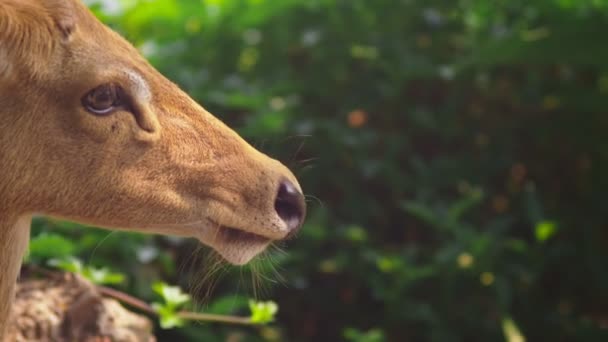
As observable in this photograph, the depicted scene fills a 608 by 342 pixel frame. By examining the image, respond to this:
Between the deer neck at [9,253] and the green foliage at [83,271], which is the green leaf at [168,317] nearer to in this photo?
the green foliage at [83,271]

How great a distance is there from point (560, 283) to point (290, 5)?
1779mm

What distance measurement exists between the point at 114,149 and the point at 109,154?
15 millimetres

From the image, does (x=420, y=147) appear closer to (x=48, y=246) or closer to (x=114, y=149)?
(x=48, y=246)

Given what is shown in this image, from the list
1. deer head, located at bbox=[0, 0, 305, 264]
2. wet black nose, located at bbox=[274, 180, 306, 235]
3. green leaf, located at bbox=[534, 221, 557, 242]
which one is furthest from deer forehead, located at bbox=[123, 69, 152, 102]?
green leaf, located at bbox=[534, 221, 557, 242]

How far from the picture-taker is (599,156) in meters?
4.33

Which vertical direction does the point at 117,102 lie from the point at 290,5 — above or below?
above

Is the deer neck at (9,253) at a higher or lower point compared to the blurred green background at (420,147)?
higher

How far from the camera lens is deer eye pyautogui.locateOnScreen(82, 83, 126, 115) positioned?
174 centimetres

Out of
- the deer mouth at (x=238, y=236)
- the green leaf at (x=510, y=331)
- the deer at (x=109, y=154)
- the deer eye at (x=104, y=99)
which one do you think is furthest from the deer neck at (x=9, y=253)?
the green leaf at (x=510, y=331)

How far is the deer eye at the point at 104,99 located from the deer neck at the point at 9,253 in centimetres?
25

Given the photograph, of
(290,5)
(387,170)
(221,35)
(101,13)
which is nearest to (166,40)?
(221,35)

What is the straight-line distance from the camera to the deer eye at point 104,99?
1.74m

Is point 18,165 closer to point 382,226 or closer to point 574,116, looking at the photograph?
point 382,226

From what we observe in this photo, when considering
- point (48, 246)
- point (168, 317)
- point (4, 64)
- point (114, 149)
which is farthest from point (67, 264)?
point (4, 64)
